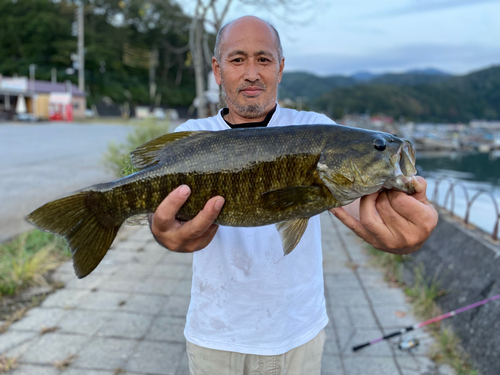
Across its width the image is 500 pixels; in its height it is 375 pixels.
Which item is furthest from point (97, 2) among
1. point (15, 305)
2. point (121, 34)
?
point (15, 305)

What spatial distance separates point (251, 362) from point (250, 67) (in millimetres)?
1704

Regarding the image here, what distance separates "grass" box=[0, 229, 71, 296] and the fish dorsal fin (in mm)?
4141

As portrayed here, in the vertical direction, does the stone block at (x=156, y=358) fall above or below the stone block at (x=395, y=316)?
below

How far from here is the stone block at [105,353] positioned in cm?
376

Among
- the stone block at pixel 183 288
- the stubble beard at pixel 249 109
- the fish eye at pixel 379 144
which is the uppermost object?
the stubble beard at pixel 249 109

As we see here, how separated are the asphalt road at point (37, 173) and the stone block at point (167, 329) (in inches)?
148

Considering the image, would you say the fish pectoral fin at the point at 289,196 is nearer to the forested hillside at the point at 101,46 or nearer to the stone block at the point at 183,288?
the stone block at the point at 183,288

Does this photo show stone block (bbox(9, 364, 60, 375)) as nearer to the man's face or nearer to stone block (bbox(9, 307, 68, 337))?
stone block (bbox(9, 307, 68, 337))

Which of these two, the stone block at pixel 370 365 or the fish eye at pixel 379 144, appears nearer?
the fish eye at pixel 379 144

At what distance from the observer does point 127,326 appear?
4.45 metres

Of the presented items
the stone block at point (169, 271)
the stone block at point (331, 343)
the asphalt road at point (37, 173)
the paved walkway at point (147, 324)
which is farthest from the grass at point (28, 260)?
the stone block at point (331, 343)

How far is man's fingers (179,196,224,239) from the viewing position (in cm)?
174

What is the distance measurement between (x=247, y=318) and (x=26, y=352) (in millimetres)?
3077

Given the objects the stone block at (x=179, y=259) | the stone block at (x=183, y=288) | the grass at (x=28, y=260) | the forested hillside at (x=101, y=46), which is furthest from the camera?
the forested hillside at (x=101, y=46)
